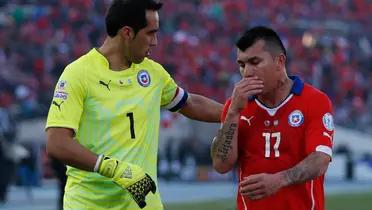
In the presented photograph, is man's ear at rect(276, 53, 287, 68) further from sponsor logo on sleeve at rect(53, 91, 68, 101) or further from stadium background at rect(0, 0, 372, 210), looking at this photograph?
stadium background at rect(0, 0, 372, 210)

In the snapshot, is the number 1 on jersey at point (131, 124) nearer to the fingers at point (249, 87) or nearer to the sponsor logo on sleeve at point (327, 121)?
the fingers at point (249, 87)

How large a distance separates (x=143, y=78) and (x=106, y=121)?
13.8 inches

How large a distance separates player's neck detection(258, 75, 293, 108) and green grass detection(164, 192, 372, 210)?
10.9 m

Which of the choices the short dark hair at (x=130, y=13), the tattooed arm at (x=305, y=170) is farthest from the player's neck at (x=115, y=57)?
the tattooed arm at (x=305, y=170)

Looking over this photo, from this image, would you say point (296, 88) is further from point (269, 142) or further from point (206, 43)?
point (206, 43)

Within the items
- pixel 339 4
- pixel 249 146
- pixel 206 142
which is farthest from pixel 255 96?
pixel 339 4

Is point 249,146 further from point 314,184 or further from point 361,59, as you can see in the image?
point 361,59

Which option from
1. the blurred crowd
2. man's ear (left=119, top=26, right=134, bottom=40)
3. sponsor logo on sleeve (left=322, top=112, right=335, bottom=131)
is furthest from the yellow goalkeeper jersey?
the blurred crowd

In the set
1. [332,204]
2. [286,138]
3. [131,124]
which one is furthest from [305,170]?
[332,204]

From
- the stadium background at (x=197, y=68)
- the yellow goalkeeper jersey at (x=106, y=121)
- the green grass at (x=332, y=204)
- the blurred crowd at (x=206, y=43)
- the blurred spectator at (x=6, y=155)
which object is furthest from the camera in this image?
the blurred crowd at (x=206, y=43)

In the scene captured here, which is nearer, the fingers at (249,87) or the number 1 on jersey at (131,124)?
the fingers at (249,87)

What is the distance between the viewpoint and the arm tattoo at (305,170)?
5.38 metres

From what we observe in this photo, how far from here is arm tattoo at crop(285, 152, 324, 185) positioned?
538 cm

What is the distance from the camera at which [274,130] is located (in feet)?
18.5
